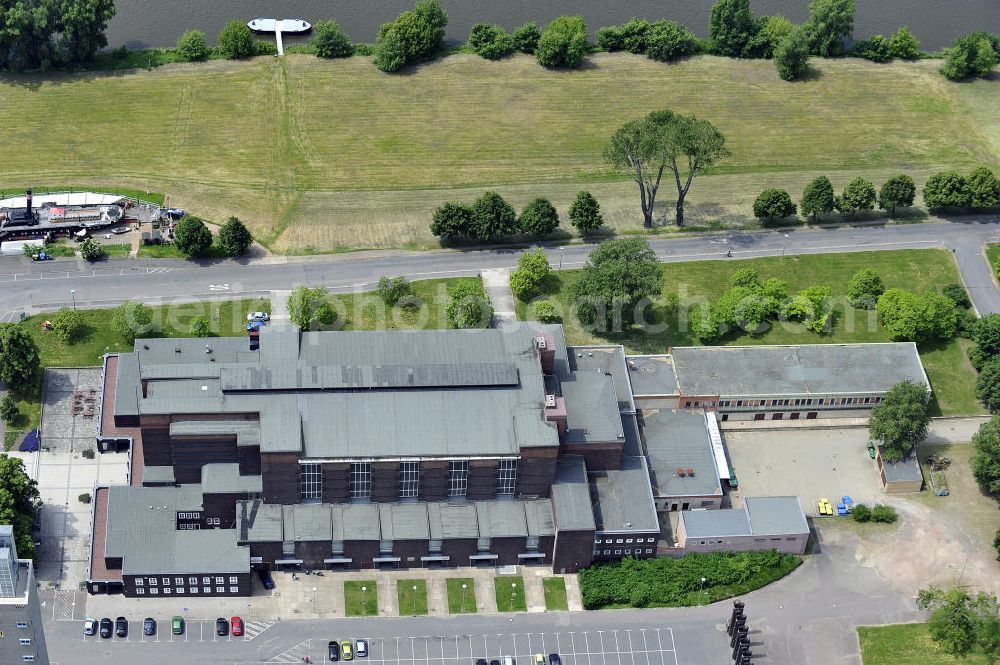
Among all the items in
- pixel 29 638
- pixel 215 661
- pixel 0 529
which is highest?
pixel 0 529

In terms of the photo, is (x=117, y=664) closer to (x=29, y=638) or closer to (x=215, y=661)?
(x=215, y=661)

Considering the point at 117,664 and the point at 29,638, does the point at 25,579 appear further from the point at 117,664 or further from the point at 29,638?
the point at 117,664

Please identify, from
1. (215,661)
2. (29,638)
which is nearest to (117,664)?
(215,661)

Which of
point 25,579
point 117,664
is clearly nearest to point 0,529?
point 25,579

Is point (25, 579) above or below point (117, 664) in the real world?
above

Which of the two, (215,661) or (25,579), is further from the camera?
(215,661)

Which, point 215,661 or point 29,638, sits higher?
point 29,638

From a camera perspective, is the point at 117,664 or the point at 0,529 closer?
the point at 0,529

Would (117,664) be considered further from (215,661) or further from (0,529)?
(0,529)
